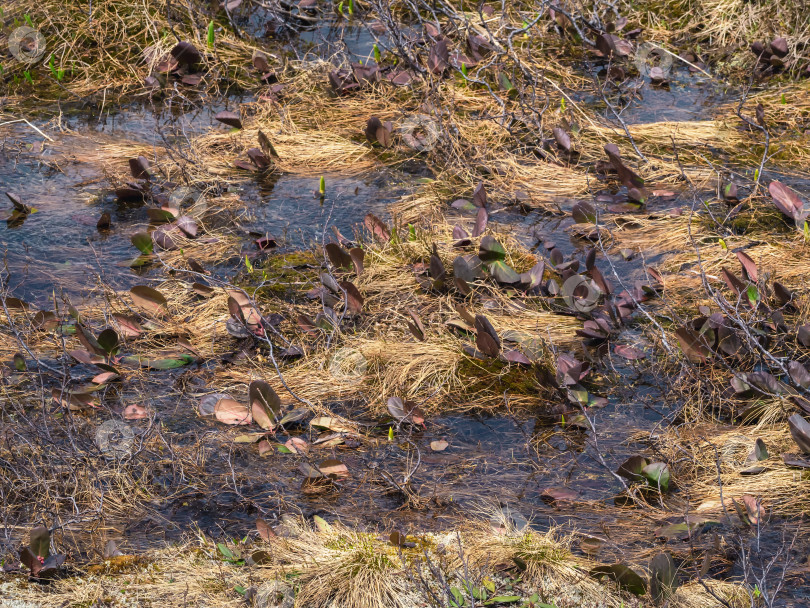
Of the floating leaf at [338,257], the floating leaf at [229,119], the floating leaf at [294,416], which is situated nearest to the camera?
the floating leaf at [294,416]

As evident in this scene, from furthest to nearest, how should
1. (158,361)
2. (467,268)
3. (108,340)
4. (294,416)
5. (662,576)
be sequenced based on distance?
(467,268), (158,361), (108,340), (294,416), (662,576)

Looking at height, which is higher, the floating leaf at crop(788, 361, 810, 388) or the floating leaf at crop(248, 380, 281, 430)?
the floating leaf at crop(788, 361, 810, 388)

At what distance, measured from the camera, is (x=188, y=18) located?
6941 mm

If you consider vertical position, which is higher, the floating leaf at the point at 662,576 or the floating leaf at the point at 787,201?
the floating leaf at the point at 787,201

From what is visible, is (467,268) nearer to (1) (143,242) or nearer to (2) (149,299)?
(2) (149,299)

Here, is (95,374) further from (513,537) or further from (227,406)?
(513,537)

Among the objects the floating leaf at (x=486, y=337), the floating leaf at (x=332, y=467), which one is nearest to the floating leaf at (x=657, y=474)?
the floating leaf at (x=486, y=337)

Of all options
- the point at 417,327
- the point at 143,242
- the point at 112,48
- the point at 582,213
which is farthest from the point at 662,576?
the point at 112,48

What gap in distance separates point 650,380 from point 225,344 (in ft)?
6.59

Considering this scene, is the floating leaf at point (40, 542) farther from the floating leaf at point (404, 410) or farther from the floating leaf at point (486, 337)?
the floating leaf at point (486, 337)

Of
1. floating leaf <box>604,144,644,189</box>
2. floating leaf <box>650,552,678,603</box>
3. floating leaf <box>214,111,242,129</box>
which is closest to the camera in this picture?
floating leaf <box>650,552,678,603</box>

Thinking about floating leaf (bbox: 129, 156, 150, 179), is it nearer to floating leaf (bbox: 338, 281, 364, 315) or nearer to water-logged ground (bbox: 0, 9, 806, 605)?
water-logged ground (bbox: 0, 9, 806, 605)

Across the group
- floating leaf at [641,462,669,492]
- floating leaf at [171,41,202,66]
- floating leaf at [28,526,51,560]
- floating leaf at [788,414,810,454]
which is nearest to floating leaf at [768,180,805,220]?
floating leaf at [788,414,810,454]

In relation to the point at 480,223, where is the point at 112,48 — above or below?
above
